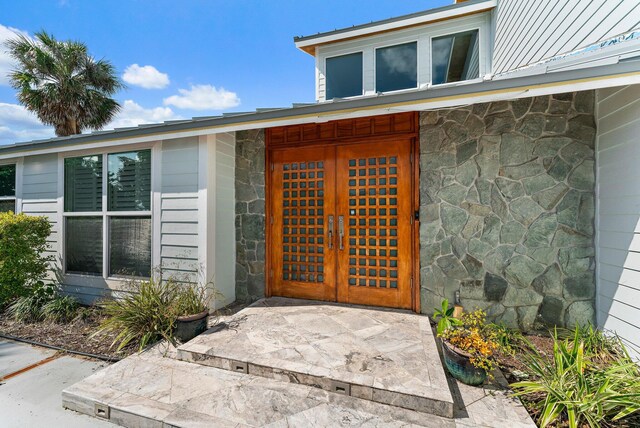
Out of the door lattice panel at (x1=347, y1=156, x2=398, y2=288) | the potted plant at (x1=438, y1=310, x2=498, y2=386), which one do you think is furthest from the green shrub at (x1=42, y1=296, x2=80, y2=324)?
the potted plant at (x1=438, y1=310, x2=498, y2=386)

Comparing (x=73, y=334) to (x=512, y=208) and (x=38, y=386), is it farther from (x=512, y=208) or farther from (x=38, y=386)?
(x=512, y=208)

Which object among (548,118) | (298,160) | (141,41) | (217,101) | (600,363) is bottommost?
(600,363)

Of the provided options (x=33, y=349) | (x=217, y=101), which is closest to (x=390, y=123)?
(x=33, y=349)

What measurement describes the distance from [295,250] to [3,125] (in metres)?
29.0

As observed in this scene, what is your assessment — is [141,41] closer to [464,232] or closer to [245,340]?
[245,340]

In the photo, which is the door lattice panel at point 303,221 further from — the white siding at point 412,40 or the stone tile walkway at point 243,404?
the white siding at point 412,40

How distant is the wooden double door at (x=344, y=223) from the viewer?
357 centimetres

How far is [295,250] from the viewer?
4051mm

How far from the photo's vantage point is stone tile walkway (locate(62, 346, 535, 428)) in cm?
182

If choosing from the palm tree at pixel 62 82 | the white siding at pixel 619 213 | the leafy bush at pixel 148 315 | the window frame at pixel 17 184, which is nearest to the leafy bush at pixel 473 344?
the white siding at pixel 619 213

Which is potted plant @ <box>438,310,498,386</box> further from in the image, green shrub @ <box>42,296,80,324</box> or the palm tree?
the palm tree

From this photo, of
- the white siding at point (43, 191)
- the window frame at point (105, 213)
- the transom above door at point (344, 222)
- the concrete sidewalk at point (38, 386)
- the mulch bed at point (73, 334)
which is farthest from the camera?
the white siding at point (43, 191)

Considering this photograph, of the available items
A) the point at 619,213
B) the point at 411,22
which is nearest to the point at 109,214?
the point at 619,213

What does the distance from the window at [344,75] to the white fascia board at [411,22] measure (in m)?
0.42
